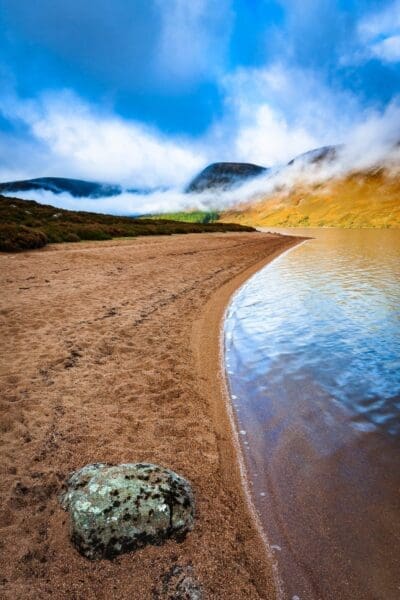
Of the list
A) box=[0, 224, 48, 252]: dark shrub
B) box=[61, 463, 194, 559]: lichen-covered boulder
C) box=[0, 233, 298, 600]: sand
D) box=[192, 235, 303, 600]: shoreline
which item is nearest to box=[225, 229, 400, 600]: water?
box=[192, 235, 303, 600]: shoreline

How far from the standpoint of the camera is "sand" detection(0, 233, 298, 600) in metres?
3.04

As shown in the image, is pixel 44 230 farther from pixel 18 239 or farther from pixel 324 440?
pixel 324 440

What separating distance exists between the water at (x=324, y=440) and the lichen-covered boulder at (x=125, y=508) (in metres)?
1.07

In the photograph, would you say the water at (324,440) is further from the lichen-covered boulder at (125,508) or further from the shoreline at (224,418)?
the lichen-covered boulder at (125,508)

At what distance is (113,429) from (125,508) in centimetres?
193

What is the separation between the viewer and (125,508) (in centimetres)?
326

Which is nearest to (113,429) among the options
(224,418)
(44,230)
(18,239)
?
(224,418)

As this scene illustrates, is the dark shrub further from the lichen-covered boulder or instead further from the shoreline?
the lichen-covered boulder

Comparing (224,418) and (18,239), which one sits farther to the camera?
(18,239)

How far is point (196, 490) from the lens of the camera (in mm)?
4070

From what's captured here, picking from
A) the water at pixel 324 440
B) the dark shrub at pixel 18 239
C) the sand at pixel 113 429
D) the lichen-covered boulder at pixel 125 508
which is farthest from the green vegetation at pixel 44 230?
the lichen-covered boulder at pixel 125 508

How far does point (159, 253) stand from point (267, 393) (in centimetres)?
1908

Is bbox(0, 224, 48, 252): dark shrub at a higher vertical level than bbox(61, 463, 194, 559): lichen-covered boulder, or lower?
higher

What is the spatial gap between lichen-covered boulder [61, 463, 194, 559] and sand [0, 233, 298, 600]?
0.12 metres
